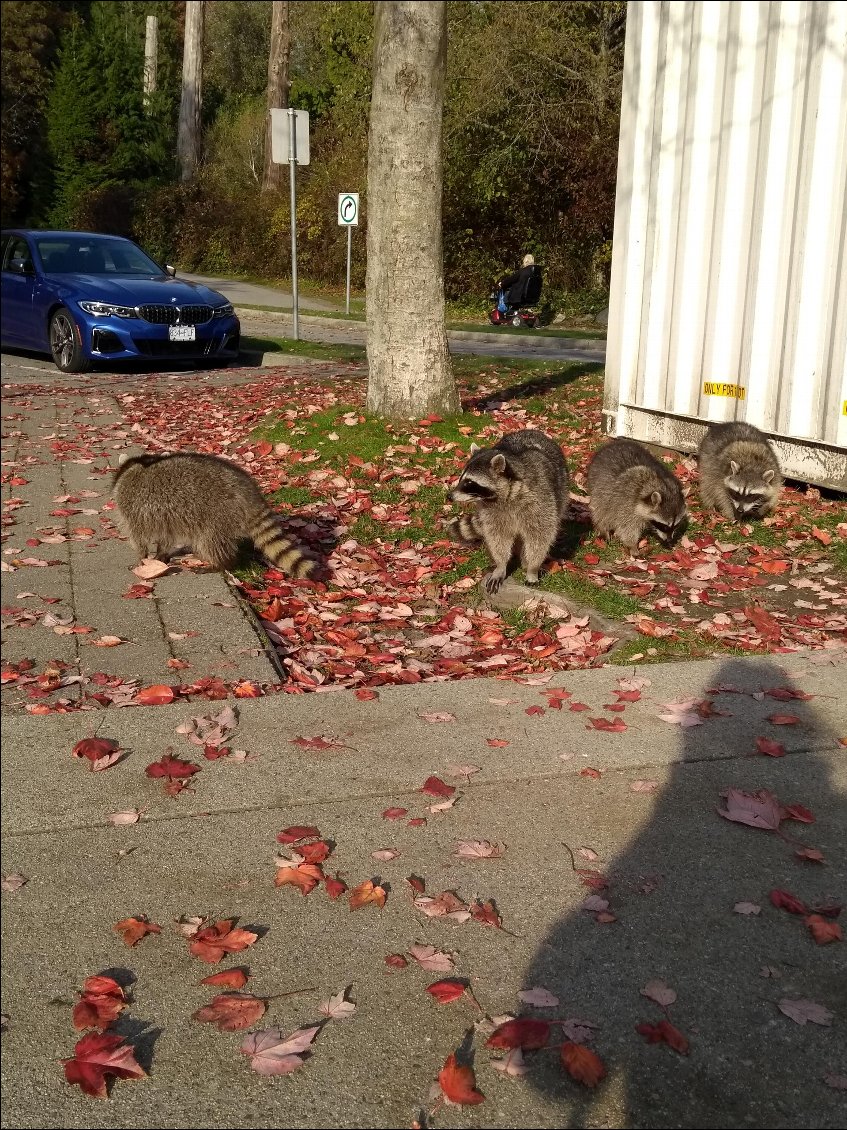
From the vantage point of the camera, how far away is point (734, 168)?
364 inches

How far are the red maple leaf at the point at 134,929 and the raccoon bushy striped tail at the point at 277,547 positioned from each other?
3714mm

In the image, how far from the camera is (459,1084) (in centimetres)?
297

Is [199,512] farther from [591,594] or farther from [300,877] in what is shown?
[300,877]

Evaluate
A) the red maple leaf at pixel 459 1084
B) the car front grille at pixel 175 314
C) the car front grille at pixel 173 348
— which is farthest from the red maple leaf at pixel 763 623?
the car front grille at pixel 175 314

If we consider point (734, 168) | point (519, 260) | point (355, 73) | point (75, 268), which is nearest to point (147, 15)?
point (355, 73)

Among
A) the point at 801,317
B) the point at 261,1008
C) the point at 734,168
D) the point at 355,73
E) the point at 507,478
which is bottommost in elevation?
Answer: the point at 261,1008

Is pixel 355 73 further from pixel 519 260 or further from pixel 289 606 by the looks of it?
pixel 289 606

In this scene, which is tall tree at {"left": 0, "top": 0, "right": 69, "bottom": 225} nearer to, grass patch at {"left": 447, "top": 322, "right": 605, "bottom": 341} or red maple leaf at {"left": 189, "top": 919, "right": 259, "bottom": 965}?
grass patch at {"left": 447, "top": 322, "right": 605, "bottom": 341}

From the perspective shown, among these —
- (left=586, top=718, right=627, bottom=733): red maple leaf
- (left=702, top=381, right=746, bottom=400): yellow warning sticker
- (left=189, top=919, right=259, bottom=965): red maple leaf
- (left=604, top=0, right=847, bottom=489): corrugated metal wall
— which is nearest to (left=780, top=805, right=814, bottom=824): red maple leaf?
(left=586, top=718, right=627, bottom=733): red maple leaf

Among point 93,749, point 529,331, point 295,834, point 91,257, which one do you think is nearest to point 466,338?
point 529,331

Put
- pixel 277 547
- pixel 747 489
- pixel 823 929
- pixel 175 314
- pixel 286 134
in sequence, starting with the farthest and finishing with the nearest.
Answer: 1. pixel 286 134
2. pixel 175 314
3. pixel 747 489
4. pixel 277 547
5. pixel 823 929

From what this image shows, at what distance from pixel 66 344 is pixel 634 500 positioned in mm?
10530

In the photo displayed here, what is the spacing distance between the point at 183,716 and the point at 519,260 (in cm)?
2839

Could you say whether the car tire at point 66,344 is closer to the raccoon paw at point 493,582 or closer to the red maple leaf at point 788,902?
the raccoon paw at point 493,582
